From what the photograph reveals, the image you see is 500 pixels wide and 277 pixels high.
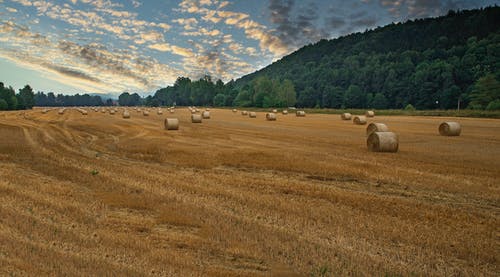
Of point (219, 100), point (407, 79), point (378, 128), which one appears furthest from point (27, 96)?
point (378, 128)

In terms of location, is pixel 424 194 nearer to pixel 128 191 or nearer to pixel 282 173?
pixel 282 173

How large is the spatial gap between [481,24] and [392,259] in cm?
18765

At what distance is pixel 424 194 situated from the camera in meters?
9.52

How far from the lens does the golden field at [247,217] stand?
17.4ft

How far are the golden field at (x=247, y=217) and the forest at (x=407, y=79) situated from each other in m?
78.5

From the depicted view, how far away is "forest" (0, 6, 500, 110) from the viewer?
111688mm

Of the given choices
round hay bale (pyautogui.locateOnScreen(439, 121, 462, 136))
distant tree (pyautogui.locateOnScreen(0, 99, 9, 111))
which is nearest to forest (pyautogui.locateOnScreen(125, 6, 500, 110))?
round hay bale (pyautogui.locateOnScreen(439, 121, 462, 136))

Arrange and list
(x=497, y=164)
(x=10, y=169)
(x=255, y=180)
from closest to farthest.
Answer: (x=255, y=180) < (x=10, y=169) < (x=497, y=164)

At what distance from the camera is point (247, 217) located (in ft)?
24.5

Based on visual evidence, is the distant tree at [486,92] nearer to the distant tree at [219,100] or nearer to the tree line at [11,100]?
the distant tree at [219,100]

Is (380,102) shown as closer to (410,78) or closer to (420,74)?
(410,78)

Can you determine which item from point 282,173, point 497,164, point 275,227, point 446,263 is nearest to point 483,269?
point 446,263

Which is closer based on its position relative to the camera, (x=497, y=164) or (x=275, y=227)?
(x=275, y=227)

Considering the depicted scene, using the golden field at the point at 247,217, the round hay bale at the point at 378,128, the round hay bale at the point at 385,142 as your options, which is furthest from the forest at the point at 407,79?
the golden field at the point at 247,217
